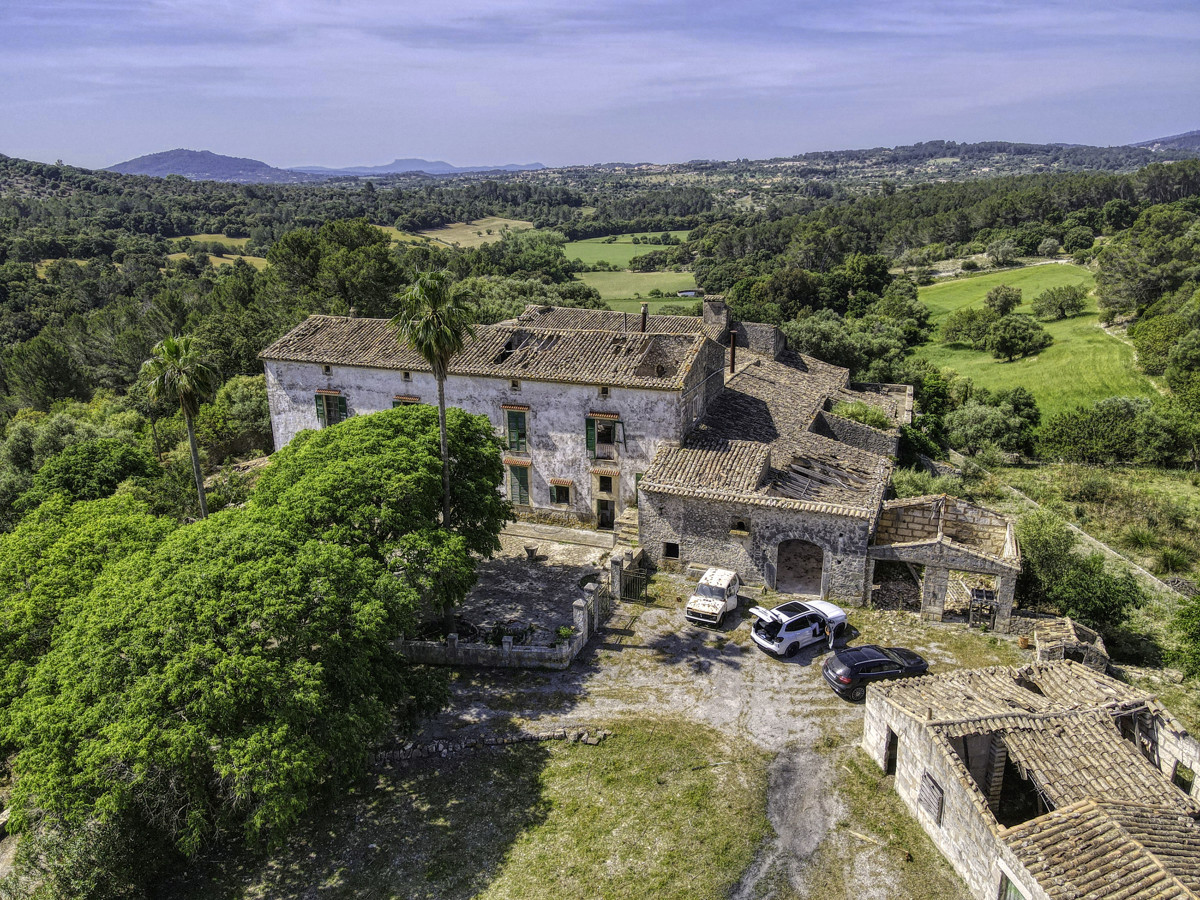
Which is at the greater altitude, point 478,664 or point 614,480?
point 614,480

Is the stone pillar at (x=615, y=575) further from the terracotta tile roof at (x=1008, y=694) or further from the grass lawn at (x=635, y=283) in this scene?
the grass lawn at (x=635, y=283)

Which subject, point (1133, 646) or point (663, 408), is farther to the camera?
point (663, 408)

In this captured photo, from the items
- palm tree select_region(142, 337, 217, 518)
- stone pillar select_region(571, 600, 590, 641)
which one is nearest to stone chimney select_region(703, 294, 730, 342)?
stone pillar select_region(571, 600, 590, 641)

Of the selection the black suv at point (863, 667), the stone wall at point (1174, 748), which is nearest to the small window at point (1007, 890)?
the stone wall at point (1174, 748)

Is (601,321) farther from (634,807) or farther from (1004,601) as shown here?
(634,807)

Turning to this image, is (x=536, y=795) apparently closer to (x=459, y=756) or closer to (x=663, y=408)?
(x=459, y=756)

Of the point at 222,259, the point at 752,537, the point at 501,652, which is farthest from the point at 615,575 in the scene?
the point at 222,259

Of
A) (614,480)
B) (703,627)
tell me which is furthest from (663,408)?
(703,627)

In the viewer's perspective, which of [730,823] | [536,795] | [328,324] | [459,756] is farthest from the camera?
[328,324]
